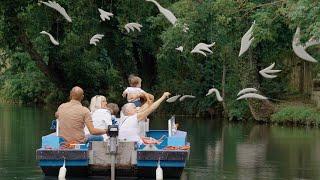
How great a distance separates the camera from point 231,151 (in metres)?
22.6

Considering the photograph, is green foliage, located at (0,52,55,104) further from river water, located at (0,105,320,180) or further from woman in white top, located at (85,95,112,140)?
woman in white top, located at (85,95,112,140)

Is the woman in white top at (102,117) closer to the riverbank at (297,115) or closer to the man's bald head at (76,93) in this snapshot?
the man's bald head at (76,93)

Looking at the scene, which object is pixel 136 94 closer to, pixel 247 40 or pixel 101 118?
pixel 101 118

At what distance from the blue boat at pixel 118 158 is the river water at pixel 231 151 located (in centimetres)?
59

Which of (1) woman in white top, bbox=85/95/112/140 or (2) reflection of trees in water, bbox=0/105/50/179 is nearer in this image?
(1) woman in white top, bbox=85/95/112/140

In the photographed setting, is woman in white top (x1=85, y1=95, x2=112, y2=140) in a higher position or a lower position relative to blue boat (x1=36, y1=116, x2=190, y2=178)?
higher

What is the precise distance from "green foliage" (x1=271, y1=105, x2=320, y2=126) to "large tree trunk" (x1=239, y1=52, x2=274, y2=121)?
0.91 meters

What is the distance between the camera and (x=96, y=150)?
1566cm

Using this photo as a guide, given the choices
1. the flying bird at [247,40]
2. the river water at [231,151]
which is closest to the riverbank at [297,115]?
the river water at [231,151]

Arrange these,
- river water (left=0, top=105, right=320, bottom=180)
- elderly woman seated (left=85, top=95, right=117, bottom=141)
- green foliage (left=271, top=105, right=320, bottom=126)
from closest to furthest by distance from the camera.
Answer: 1. elderly woman seated (left=85, top=95, right=117, bottom=141)
2. river water (left=0, top=105, right=320, bottom=180)
3. green foliage (left=271, top=105, right=320, bottom=126)

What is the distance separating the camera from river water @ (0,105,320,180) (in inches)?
679

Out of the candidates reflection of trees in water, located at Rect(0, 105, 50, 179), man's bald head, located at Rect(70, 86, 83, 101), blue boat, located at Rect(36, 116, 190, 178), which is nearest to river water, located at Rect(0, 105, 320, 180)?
reflection of trees in water, located at Rect(0, 105, 50, 179)

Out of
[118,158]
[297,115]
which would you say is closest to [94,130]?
[118,158]

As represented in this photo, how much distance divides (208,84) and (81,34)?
6924 mm
